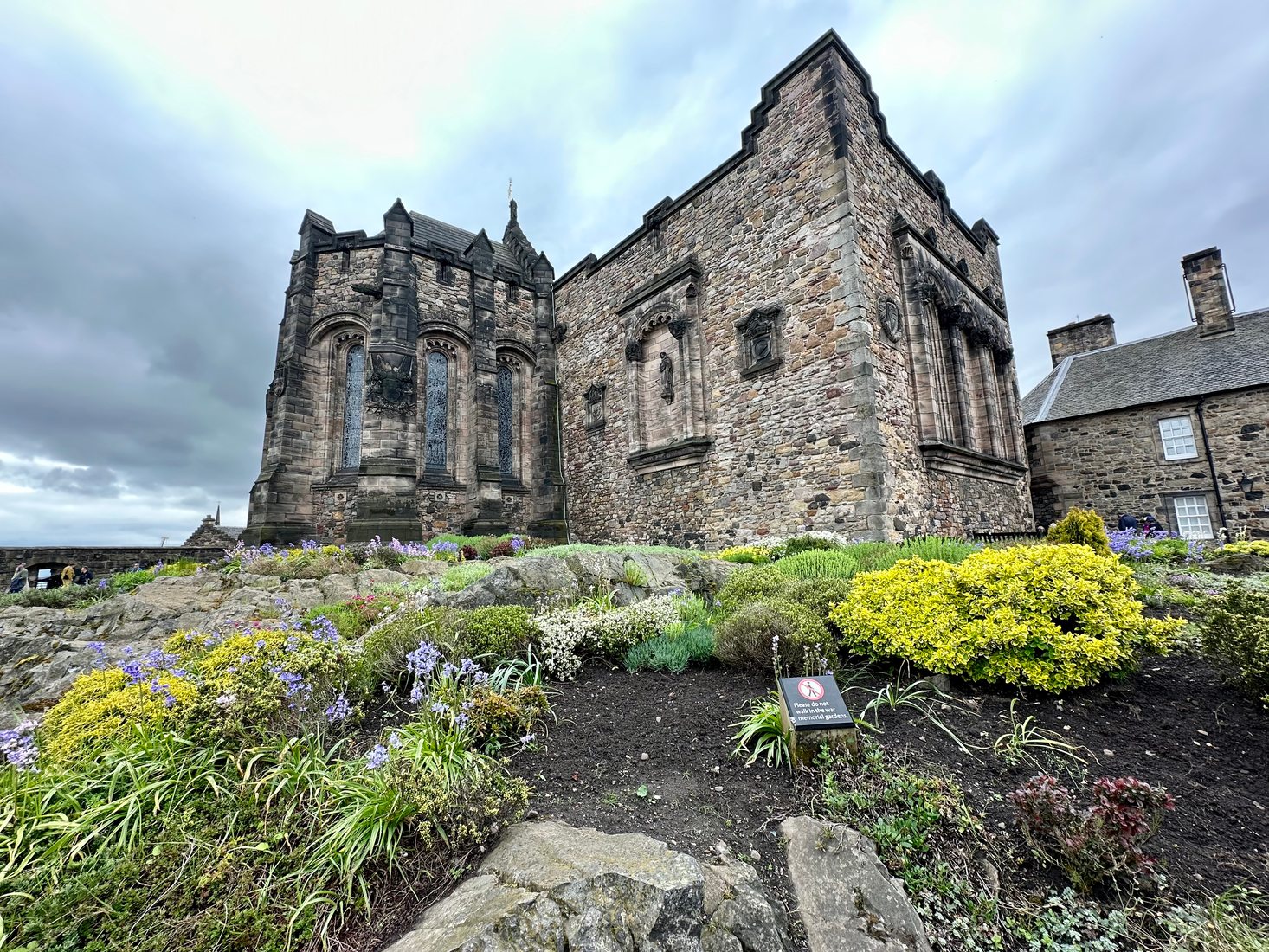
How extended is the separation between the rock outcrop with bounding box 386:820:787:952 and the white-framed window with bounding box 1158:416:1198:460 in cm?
2043

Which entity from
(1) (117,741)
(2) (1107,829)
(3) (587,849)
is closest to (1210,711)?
(2) (1107,829)

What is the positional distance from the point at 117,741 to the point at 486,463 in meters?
13.1

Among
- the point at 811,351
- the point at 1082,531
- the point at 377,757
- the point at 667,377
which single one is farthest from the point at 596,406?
the point at 377,757

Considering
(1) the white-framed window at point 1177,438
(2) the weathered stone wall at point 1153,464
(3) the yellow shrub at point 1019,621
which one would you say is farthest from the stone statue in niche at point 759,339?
(1) the white-framed window at point 1177,438

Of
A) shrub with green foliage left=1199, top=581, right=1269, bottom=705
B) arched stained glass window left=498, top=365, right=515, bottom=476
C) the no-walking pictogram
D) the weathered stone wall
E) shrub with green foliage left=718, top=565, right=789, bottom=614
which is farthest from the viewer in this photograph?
arched stained glass window left=498, top=365, right=515, bottom=476

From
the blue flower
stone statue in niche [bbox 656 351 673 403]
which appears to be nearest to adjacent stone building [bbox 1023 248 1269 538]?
stone statue in niche [bbox 656 351 673 403]

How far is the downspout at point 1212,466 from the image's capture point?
14.2 m

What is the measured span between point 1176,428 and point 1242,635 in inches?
691

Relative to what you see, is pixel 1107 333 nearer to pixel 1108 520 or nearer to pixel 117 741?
pixel 1108 520

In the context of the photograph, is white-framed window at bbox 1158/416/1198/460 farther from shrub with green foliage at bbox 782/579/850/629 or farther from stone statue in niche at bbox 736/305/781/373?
shrub with green foliage at bbox 782/579/850/629

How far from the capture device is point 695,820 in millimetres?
2387

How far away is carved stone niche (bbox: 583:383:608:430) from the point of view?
51.0 feet

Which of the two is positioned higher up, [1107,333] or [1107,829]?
[1107,333]

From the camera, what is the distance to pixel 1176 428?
1505cm
